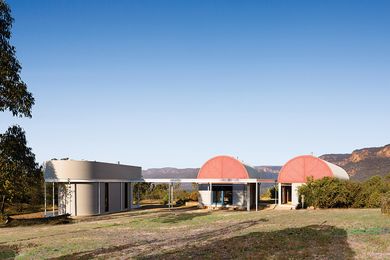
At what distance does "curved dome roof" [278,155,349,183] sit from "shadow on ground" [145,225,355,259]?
→ 24929 mm

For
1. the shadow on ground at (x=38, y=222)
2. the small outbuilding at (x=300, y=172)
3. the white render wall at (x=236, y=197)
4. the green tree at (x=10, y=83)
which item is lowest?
the shadow on ground at (x=38, y=222)

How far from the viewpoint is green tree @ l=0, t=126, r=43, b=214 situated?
31750 millimetres

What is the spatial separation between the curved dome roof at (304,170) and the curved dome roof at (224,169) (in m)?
4.16

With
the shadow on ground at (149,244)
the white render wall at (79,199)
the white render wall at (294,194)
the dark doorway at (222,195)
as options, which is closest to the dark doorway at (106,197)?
the white render wall at (79,199)

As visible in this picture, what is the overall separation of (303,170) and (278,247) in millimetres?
30346

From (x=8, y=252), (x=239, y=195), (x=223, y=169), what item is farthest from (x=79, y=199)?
(x=8, y=252)

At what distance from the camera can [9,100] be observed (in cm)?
2959

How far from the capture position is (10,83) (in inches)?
1160

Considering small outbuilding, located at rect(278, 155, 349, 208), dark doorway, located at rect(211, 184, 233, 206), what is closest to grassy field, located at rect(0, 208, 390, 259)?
dark doorway, located at rect(211, 184, 233, 206)

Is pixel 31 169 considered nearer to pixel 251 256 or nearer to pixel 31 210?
pixel 31 210

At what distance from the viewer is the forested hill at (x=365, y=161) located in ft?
466

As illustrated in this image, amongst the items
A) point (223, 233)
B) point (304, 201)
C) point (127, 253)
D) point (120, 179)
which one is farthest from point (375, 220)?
point (120, 179)

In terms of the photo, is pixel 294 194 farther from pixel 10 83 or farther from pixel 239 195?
pixel 10 83

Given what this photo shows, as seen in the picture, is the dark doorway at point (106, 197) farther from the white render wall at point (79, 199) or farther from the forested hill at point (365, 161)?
the forested hill at point (365, 161)
